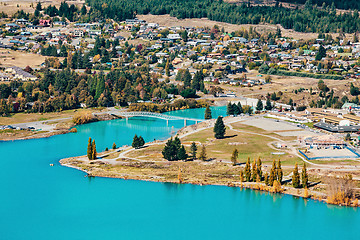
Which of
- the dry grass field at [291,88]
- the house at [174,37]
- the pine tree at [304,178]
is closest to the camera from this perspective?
the pine tree at [304,178]

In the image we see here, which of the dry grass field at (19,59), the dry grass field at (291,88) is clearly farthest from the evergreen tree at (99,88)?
the dry grass field at (19,59)

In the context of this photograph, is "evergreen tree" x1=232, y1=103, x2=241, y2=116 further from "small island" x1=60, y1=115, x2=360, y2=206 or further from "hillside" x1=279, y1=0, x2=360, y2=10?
"hillside" x1=279, y1=0, x2=360, y2=10

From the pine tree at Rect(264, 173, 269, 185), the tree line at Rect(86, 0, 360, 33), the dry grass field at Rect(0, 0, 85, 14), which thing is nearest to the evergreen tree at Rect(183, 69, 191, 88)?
the tree line at Rect(86, 0, 360, 33)

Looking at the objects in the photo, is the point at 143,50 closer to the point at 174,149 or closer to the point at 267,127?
the point at 267,127

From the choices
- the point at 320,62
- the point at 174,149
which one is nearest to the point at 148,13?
the point at 320,62

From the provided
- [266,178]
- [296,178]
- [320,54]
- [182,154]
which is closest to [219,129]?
[182,154]

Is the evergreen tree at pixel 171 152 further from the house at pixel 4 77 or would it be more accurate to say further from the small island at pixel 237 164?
the house at pixel 4 77
